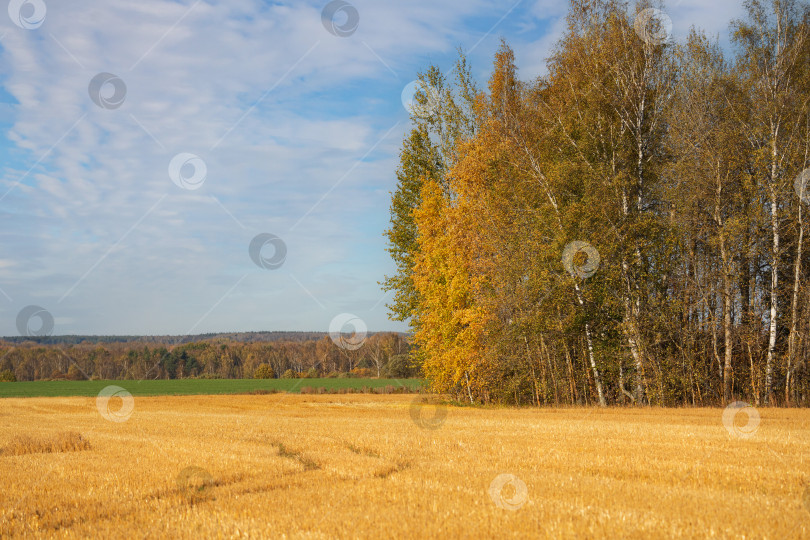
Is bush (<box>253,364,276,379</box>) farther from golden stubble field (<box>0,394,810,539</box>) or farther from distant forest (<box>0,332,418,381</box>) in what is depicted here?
golden stubble field (<box>0,394,810,539</box>)

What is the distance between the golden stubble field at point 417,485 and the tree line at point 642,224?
31.8ft

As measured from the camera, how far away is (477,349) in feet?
106

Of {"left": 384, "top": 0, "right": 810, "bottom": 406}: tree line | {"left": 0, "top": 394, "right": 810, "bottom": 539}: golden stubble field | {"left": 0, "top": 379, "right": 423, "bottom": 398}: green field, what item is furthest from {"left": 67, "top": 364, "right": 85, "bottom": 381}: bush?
{"left": 0, "top": 394, "right": 810, "bottom": 539}: golden stubble field

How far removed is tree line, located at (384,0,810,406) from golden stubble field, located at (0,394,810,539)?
9687mm

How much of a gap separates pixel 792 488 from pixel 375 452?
26.1 ft

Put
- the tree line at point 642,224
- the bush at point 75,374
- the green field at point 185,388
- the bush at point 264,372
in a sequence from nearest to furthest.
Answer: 1. the tree line at point 642,224
2. the green field at point 185,388
3. the bush at point 264,372
4. the bush at point 75,374

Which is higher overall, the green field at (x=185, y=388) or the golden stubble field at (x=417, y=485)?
the golden stubble field at (x=417, y=485)

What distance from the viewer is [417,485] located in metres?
9.50

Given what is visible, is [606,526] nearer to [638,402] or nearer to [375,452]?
[375,452]

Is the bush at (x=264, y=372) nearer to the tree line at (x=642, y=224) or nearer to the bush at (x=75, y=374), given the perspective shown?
the bush at (x=75, y=374)

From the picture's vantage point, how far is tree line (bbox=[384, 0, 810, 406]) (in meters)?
25.3

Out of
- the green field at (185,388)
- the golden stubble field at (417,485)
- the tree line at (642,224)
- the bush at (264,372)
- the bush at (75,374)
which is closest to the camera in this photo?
the golden stubble field at (417,485)

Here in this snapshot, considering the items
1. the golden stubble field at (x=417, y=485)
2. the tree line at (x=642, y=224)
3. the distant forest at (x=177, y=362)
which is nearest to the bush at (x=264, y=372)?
the distant forest at (x=177, y=362)

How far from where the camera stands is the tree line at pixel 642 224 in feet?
83.0
